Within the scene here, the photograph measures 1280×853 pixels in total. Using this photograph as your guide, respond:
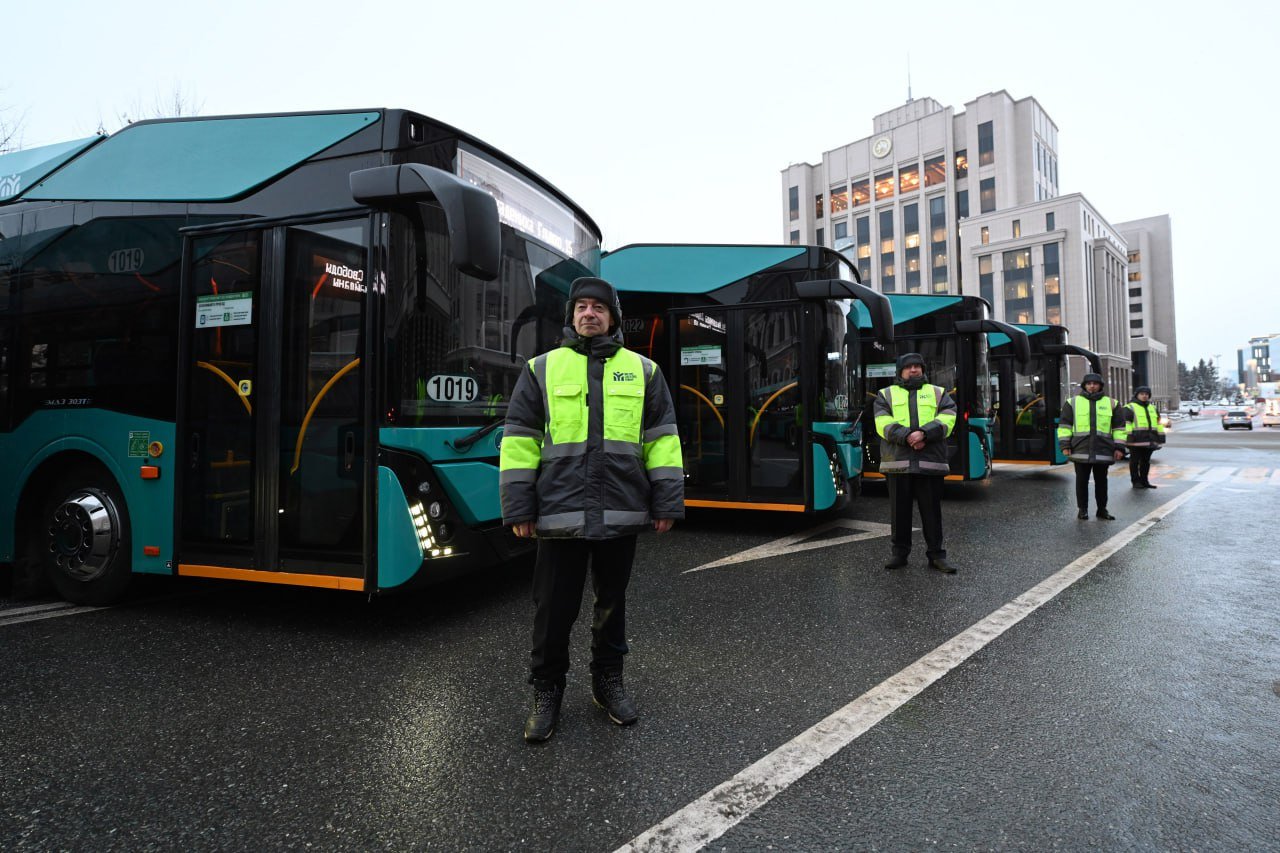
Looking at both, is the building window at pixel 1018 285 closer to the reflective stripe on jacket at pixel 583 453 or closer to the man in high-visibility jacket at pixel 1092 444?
the man in high-visibility jacket at pixel 1092 444

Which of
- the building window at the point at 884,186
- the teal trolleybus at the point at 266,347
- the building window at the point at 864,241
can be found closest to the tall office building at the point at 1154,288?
the building window at the point at 884,186

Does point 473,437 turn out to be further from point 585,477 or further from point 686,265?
point 686,265

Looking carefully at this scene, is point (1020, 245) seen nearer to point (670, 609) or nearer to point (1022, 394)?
point (1022, 394)

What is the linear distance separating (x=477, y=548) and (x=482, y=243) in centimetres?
179

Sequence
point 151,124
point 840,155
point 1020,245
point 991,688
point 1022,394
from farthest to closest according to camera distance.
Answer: point 840,155 → point 1020,245 → point 1022,394 → point 151,124 → point 991,688

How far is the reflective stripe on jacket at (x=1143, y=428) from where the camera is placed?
11.7 metres

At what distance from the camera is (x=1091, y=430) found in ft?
27.7

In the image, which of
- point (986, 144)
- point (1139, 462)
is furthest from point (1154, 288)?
point (1139, 462)

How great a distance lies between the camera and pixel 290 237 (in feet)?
12.9

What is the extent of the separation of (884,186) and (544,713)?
8142 centimetres

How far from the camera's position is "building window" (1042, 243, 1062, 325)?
205 ft

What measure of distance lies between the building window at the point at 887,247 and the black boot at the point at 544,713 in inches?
3032

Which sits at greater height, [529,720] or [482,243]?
[482,243]

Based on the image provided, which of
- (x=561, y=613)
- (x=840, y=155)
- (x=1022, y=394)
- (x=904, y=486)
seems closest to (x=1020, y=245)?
(x=840, y=155)
